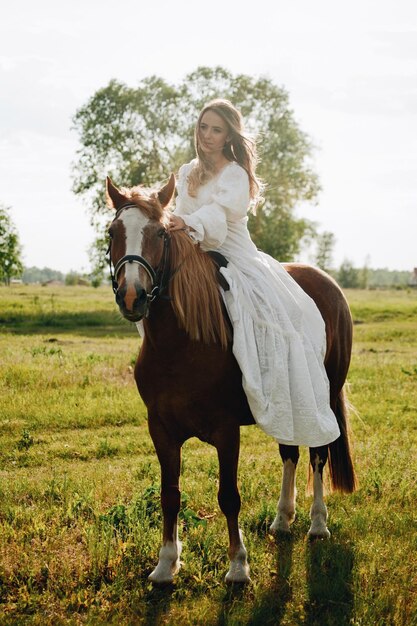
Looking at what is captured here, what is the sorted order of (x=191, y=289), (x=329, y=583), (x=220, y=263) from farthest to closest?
(x=220, y=263), (x=329, y=583), (x=191, y=289)

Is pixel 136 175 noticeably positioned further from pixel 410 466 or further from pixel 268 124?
pixel 410 466

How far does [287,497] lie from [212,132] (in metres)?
3.23

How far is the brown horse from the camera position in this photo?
3816 millimetres

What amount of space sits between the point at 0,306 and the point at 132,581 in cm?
2594

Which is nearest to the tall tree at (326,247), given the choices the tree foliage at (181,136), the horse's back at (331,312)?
the tree foliage at (181,136)

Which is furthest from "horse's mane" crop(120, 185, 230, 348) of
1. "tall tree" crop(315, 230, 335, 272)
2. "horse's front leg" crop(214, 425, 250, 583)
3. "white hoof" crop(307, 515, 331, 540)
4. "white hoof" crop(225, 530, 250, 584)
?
"tall tree" crop(315, 230, 335, 272)

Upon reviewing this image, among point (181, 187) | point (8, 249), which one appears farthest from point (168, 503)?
point (8, 249)

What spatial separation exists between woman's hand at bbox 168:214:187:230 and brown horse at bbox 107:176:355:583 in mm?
41

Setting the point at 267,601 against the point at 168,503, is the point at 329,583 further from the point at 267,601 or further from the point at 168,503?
the point at 168,503

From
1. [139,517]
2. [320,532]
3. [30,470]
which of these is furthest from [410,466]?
[30,470]

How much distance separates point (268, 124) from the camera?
32250 mm

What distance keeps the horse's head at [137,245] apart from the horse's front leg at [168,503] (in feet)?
3.64

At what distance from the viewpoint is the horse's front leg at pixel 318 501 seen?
5.26 m

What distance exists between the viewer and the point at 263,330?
4496 mm
